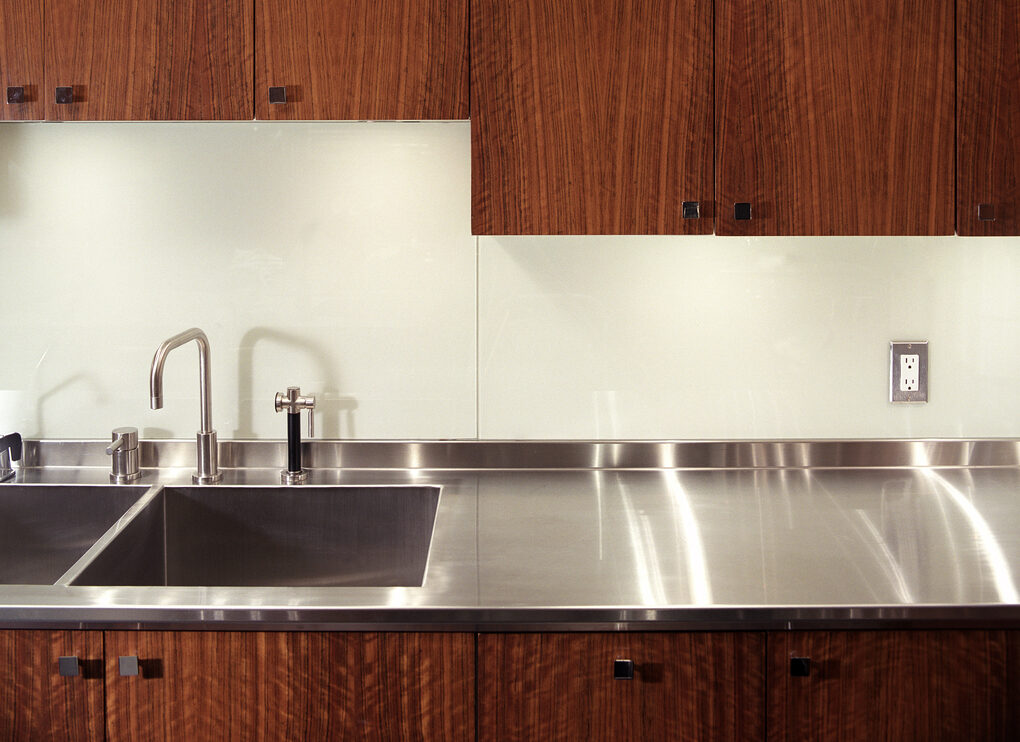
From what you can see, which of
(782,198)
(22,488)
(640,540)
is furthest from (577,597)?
(22,488)

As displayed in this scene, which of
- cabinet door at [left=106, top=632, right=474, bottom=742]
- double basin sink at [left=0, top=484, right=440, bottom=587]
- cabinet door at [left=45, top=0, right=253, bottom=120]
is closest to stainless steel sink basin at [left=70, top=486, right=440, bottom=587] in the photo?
double basin sink at [left=0, top=484, right=440, bottom=587]

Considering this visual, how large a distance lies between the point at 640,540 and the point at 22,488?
121 centimetres

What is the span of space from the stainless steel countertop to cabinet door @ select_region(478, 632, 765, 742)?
3 cm

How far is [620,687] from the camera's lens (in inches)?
50.8

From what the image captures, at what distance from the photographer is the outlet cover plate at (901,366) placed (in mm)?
1910

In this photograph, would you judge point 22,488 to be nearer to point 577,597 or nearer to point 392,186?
point 392,186

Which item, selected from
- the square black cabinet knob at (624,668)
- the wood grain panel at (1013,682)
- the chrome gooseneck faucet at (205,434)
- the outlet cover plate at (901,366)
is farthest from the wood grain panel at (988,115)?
the chrome gooseneck faucet at (205,434)

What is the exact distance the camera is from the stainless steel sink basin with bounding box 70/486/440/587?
A: 181 centimetres

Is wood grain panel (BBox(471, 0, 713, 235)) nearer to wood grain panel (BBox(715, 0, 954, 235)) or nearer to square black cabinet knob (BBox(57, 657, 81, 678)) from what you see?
wood grain panel (BBox(715, 0, 954, 235))

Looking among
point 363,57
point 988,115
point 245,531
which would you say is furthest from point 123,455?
point 988,115

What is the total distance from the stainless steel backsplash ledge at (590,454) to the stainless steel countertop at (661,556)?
0.03 ft

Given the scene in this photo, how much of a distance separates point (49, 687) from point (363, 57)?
3.65ft

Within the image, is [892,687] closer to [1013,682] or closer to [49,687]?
[1013,682]

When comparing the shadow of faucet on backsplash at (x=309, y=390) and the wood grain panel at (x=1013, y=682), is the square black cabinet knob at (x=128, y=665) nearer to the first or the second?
the shadow of faucet on backsplash at (x=309, y=390)
